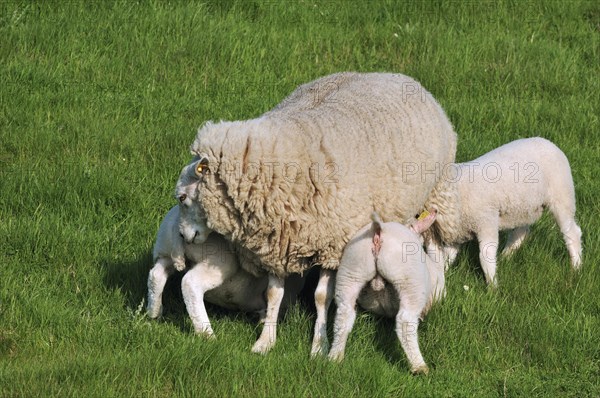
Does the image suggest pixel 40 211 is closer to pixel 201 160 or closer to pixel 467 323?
pixel 201 160

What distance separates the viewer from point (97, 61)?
10141 millimetres

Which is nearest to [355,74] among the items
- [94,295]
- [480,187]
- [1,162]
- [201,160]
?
[480,187]

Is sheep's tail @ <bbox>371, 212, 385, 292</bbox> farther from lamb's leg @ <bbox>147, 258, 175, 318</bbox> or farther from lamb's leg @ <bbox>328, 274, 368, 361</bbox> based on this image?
lamb's leg @ <bbox>147, 258, 175, 318</bbox>

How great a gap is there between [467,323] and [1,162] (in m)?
4.05

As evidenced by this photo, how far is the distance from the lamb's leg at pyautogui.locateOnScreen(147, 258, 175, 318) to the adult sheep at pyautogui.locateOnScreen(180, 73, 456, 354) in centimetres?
51

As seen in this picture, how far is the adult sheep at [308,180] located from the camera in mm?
6148

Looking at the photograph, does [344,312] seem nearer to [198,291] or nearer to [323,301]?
[323,301]

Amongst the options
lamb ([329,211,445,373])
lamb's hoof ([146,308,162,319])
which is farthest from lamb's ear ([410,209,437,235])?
lamb's hoof ([146,308,162,319])

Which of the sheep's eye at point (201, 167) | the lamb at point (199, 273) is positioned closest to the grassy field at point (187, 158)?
the lamb at point (199, 273)

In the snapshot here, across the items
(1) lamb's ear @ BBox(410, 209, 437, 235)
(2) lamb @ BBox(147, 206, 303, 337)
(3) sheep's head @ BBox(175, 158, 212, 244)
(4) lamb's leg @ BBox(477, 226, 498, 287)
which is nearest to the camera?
(3) sheep's head @ BBox(175, 158, 212, 244)

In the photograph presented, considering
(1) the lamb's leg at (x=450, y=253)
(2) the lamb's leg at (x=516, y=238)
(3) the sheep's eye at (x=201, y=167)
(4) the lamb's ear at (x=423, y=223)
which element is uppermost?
(3) the sheep's eye at (x=201, y=167)

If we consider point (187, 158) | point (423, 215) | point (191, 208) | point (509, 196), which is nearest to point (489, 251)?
point (509, 196)

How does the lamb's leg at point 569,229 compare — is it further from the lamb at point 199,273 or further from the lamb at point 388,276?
the lamb at point 199,273

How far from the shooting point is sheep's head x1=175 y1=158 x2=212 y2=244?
627cm
